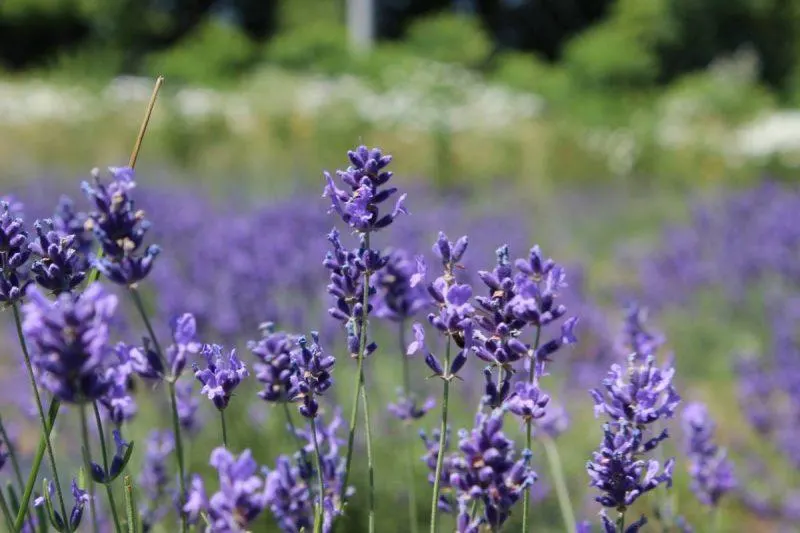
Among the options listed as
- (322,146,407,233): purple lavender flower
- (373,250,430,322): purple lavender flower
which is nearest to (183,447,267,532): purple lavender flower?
(322,146,407,233): purple lavender flower

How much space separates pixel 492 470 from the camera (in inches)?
35.1

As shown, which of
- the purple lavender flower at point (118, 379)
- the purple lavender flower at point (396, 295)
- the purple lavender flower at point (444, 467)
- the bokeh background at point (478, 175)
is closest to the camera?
the purple lavender flower at point (118, 379)

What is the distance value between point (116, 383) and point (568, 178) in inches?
430

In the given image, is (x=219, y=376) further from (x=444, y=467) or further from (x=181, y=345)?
(x=444, y=467)

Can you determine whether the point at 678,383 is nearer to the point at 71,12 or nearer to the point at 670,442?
the point at 670,442

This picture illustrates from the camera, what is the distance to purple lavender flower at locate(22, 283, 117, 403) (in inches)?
27.6

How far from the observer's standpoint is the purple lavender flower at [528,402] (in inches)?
38.6

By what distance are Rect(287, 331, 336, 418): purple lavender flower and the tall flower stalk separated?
4 centimetres

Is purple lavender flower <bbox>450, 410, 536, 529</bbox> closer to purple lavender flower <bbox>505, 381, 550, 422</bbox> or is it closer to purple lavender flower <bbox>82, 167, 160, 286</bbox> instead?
purple lavender flower <bbox>505, 381, 550, 422</bbox>

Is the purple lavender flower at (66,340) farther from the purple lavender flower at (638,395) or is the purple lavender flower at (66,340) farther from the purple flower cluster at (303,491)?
the purple lavender flower at (638,395)

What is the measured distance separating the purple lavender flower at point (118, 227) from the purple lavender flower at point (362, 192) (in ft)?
0.72

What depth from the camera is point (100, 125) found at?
11969mm

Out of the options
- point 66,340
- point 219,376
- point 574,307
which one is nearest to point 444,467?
point 219,376

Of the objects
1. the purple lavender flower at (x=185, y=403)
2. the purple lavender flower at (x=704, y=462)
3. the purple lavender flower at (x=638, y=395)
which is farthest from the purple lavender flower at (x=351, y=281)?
the purple lavender flower at (x=704, y=462)
